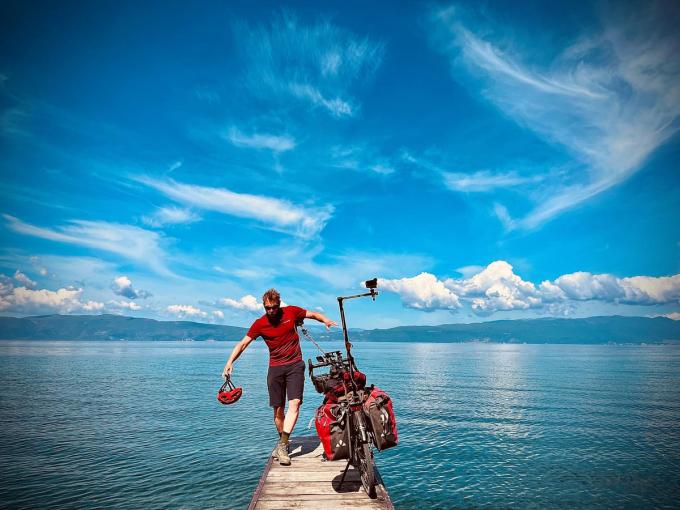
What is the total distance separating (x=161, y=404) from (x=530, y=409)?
3042 cm

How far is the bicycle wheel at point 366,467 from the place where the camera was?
6.98 metres

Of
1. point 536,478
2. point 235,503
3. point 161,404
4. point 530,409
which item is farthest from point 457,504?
point 161,404

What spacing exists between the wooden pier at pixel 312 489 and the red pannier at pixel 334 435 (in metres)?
0.73

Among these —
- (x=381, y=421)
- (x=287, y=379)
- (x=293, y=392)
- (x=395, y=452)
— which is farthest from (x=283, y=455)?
(x=395, y=452)

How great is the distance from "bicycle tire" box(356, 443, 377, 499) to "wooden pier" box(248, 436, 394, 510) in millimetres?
169

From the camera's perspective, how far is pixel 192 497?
12.8 meters

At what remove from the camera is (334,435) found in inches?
291

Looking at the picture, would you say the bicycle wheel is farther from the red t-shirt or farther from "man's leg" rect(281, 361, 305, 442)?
the red t-shirt

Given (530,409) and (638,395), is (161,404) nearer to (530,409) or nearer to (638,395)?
(530,409)

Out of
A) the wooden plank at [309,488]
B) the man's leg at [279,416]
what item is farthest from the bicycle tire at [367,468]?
the man's leg at [279,416]

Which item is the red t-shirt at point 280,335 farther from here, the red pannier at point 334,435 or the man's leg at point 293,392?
the red pannier at point 334,435

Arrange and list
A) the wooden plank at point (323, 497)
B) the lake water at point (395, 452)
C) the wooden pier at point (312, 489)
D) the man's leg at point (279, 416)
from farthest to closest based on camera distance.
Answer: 1. the lake water at point (395, 452)
2. the man's leg at point (279, 416)
3. the wooden plank at point (323, 497)
4. the wooden pier at point (312, 489)

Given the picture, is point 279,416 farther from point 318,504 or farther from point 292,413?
point 318,504

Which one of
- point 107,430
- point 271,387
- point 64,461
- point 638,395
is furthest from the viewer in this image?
point 638,395
